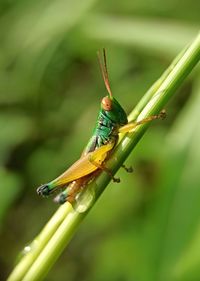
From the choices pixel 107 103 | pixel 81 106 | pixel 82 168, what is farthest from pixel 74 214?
pixel 81 106

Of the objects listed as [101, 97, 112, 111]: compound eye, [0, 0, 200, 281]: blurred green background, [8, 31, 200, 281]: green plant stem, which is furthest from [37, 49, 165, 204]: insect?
[8, 31, 200, 281]: green plant stem

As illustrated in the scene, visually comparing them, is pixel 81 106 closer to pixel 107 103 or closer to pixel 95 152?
pixel 107 103

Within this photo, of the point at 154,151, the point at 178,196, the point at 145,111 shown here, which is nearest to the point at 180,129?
the point at 154,151

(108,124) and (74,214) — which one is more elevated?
(108,124)

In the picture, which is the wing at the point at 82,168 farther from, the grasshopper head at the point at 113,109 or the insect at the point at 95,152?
the grasshopper head at the point at 113,109

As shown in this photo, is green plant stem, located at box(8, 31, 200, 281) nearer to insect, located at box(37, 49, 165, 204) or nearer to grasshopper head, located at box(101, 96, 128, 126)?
insect, located at box(37, 49, 165, 204)

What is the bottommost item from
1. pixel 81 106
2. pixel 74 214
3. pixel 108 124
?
pixel 74 214

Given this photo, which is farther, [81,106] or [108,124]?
[81,106]
